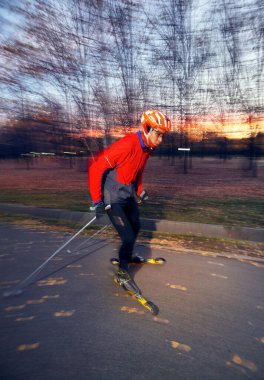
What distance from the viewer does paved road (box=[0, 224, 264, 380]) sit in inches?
90.2

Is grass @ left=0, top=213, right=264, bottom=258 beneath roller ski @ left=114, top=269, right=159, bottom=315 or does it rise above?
beneath

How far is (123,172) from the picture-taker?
3.73 metres

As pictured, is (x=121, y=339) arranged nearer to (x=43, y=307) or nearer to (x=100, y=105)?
(x=43, y=307)

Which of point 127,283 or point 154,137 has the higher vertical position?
point 154,137

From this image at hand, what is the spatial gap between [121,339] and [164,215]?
5436 millimetres

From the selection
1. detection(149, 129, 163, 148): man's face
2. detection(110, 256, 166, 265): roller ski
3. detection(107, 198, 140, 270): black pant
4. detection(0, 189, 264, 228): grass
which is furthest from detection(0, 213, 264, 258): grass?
detection(149, 129, 163, 148): man's face

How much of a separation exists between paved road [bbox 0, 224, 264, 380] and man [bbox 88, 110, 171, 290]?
0.63 metres

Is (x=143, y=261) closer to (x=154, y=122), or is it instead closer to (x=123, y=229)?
(x=123, y=229)

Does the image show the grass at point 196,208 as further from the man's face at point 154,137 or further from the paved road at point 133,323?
the man's face at point 154,137

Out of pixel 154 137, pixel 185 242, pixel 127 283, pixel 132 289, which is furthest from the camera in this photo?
pixel 185 242

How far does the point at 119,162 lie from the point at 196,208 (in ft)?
19.4

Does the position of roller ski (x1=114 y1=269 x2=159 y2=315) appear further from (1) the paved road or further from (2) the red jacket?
(2) the red jacket

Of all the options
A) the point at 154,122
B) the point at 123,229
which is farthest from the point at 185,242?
the point at 154,122

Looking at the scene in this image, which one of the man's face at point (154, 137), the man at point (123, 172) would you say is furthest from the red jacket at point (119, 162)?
the man's face at point (154, 137)
